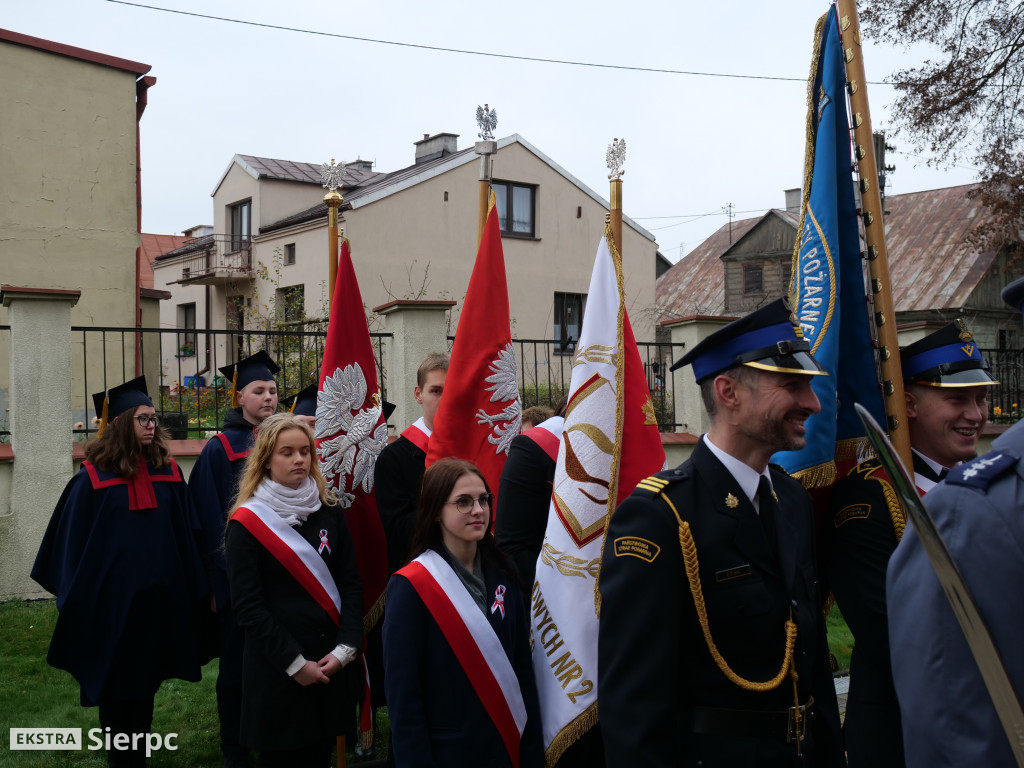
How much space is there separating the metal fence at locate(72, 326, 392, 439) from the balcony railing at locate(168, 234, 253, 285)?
45.1ft

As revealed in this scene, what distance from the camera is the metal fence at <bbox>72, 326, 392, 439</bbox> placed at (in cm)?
886

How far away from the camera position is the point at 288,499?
428 cm

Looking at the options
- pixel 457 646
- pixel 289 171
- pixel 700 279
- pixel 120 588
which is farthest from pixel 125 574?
pixel 700 279

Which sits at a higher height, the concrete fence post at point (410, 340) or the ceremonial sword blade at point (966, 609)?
the concrete fence post at point (410, 340)

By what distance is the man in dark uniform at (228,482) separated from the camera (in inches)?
201

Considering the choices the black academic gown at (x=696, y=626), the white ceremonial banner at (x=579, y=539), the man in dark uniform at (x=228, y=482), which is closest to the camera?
the black academic gown at (x=696, y=626)

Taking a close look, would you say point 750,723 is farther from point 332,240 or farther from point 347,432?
point 332,240

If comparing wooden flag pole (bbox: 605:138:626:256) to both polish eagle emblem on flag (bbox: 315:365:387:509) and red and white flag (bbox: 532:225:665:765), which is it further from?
polish eagle emblem on flag (bbox: 315:365:387:509)

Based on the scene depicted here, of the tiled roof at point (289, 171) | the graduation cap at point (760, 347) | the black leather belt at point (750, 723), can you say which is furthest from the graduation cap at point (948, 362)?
the tiled roof at point (289, 171)

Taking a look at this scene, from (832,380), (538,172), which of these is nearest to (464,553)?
(832,380)

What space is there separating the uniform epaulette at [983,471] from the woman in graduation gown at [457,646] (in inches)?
81.7

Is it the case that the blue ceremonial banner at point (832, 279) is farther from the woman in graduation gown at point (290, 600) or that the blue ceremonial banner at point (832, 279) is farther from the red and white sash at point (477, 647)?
the woman in graduation gown at point (290, 600)

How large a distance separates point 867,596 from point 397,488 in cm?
257

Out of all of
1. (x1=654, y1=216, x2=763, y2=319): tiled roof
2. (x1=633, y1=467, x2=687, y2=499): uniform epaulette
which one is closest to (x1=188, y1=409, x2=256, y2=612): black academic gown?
(x1=633, y1=467, x2=687, y2=499): uniform epaulette
